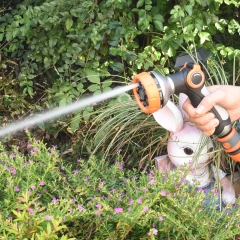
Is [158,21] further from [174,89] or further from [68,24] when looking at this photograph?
[174,89]

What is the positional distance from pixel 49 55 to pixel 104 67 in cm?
39

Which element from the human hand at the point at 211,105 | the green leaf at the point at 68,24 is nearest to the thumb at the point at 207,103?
the human hand at the point at 211,105

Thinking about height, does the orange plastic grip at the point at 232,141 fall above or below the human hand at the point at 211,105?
below

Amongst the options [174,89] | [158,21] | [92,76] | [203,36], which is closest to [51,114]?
[92,76]

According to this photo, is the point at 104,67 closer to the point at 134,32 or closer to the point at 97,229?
the point at 134,32

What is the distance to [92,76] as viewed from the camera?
240cm

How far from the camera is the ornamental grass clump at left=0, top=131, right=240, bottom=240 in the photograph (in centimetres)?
136

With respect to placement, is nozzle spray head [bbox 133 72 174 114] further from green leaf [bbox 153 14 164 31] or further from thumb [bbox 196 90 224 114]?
green leaf [bbox 153 14 164 31]

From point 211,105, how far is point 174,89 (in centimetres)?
15

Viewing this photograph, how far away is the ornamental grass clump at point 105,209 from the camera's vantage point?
1.36m

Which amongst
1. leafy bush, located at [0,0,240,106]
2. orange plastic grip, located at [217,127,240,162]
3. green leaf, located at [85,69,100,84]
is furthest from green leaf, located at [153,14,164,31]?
orange plastic grip, located at [217,127,240,162]

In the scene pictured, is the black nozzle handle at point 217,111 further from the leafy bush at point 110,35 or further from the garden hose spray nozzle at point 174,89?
the leafy bush at point 110,35

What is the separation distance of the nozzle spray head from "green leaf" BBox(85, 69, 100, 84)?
857mm

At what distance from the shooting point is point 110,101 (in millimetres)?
2410
